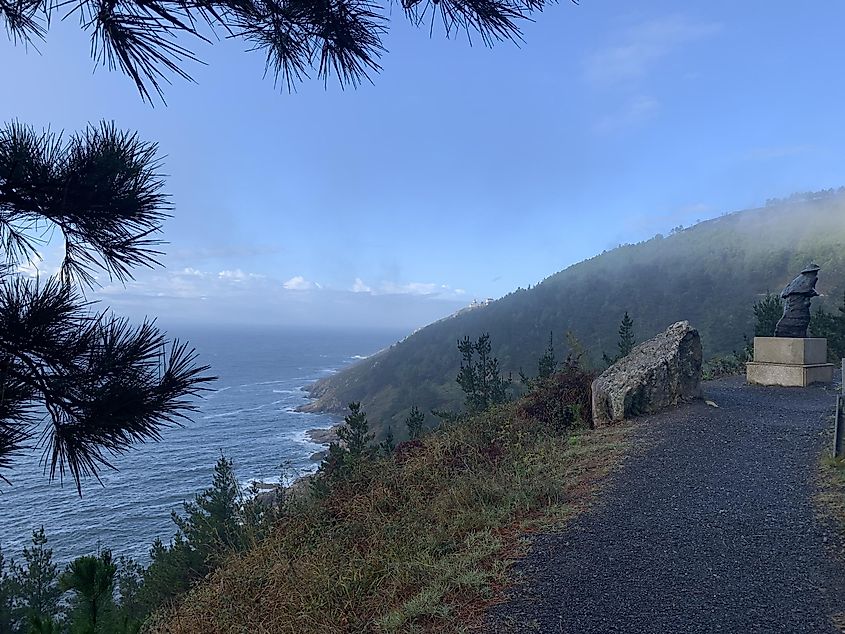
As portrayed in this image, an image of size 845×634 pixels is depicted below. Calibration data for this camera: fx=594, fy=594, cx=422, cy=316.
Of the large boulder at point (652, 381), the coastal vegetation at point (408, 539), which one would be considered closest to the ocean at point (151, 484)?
the coastal vegetation at point (408, 539)

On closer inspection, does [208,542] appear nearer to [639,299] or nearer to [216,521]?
[216,521]

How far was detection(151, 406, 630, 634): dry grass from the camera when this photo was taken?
11.4 ft

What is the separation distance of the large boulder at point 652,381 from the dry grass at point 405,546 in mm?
1420

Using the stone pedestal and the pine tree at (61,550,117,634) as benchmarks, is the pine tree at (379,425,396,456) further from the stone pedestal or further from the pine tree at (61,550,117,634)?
the pine tree at (61,550,117,634)

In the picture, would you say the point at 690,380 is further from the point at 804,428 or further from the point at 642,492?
the point at 642,492

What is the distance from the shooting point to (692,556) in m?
3.78

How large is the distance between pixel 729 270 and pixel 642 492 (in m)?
50.5

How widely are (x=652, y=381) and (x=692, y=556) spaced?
17.1ft

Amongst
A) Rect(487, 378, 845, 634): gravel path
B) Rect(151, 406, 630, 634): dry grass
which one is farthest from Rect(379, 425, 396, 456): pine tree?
Rect(487, 378, 845, 634): gravel path

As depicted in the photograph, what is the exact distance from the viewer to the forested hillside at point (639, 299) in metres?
43.1

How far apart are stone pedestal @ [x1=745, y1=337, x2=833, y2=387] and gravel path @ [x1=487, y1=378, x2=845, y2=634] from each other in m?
5.12

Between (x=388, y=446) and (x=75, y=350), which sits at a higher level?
(x=75, y=350)

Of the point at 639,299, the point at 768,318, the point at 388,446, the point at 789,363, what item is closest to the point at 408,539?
the point at 789,363

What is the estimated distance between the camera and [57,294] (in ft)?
6.43
